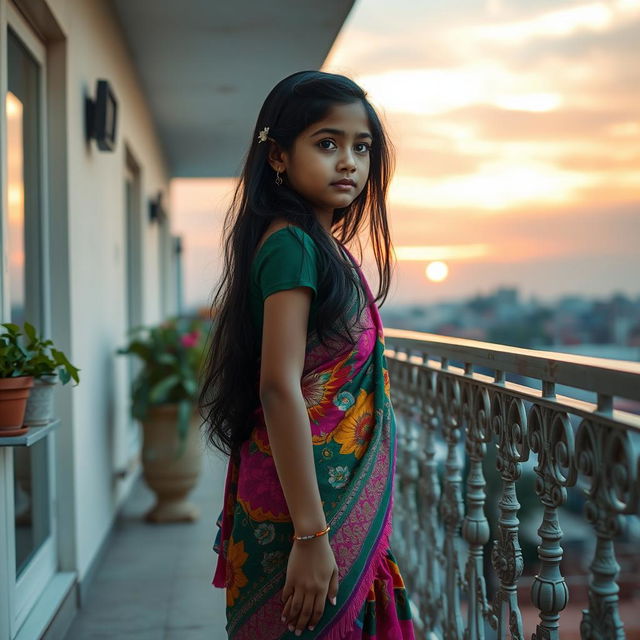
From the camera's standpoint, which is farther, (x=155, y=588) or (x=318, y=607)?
(x=155, y=588)

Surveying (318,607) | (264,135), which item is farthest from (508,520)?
(264,135)

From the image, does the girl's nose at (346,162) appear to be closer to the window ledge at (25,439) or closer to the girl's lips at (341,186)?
the girl's lips at (341,186)

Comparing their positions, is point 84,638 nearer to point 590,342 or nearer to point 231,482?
point 231,482

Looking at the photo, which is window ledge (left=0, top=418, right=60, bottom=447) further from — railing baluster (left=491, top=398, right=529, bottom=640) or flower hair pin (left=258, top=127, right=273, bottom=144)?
railing baluster (left=491, top=398, right=529, bottom=640)

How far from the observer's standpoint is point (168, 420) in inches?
157

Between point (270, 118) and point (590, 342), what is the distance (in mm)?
37927

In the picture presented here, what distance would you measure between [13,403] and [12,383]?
57 millimetres

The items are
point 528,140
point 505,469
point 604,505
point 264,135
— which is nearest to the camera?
point 604,505

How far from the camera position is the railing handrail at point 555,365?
3.33 ft

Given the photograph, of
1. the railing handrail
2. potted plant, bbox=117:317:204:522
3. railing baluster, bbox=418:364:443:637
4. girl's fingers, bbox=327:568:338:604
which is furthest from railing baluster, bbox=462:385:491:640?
potted plant, bbox=117:317:204:522

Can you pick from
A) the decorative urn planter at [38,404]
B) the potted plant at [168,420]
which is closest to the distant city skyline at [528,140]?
the potted plant at [168,420]

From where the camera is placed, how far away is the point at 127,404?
4.46 m

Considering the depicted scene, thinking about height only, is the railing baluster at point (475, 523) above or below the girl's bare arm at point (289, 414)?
below

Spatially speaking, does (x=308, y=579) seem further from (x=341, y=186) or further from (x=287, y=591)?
(x=341, y=186)
